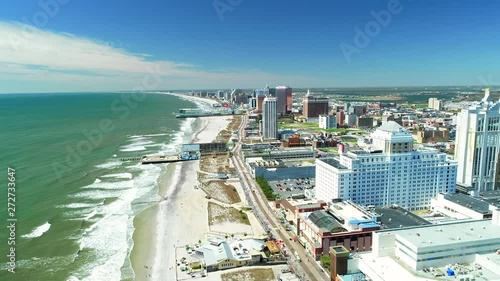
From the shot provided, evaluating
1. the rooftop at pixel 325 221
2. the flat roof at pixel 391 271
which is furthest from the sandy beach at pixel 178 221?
the flat roof at pixel 391 271

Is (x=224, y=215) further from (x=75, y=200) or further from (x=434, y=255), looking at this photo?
(x=434, y=255)

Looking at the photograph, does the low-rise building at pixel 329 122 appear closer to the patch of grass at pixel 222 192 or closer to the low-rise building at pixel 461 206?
the patch of grass at pixel 222 192

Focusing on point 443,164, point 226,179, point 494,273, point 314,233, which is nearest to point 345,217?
point 314,233

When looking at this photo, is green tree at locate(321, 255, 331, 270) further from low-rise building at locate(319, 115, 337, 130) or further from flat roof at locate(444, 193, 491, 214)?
low-rise building at locate(319, 115, 337, 130)

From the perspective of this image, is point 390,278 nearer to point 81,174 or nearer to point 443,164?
point 443,164

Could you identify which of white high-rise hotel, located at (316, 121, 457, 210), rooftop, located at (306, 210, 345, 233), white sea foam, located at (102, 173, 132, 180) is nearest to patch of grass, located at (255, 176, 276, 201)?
white high-rise hotel, located at (316, 121, 457, 210)

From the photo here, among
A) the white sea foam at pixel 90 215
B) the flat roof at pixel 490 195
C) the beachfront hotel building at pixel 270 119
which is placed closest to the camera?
the flat roof at pixel 490 195
